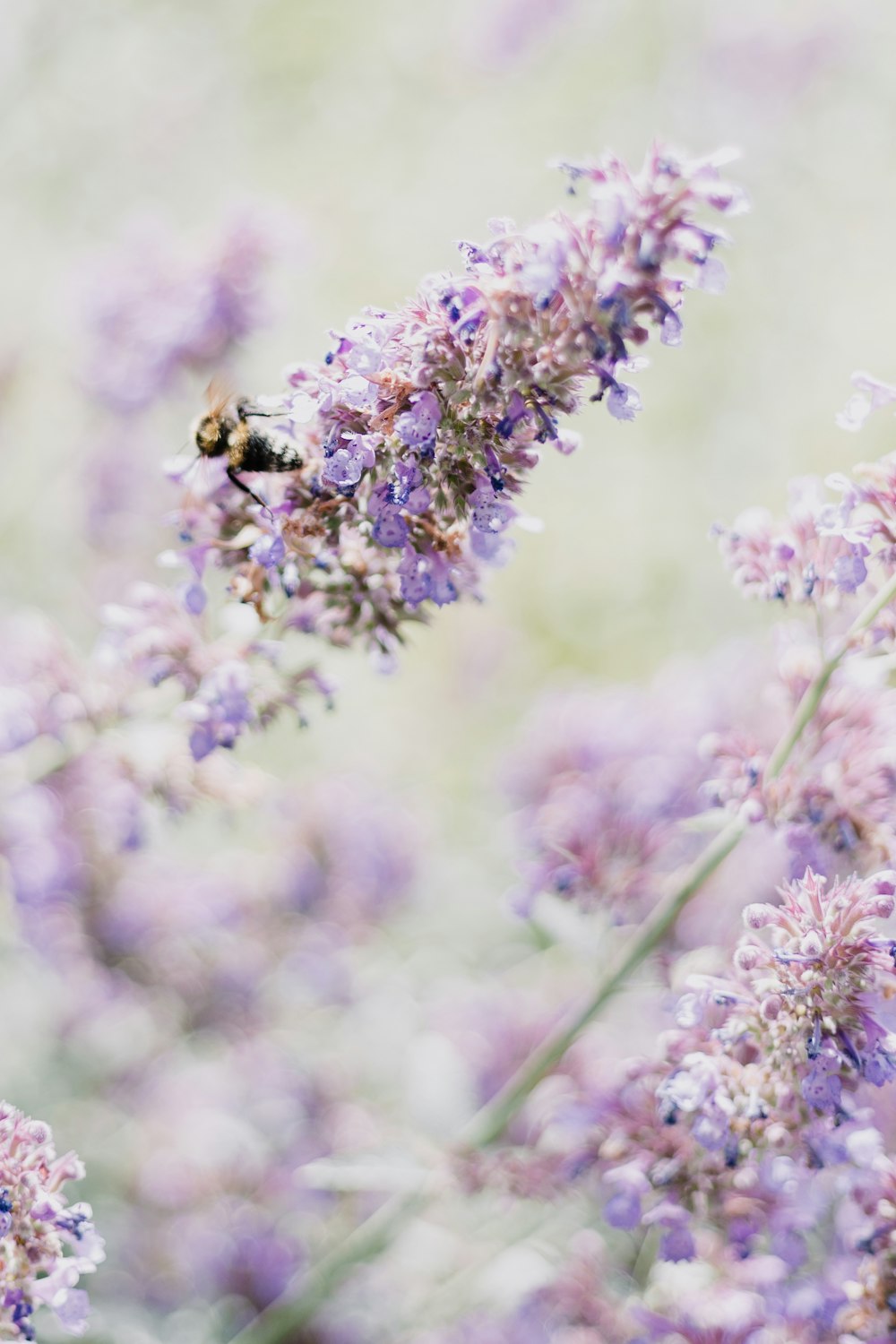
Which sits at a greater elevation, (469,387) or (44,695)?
(44,695)

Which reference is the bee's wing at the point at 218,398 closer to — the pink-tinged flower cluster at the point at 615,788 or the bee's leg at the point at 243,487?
the bee's leg at the point at 243,487

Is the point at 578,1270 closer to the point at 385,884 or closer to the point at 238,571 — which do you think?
the point at 385,884

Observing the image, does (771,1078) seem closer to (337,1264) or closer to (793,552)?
(793,552)

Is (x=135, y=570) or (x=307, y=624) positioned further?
(x=135, y=570)

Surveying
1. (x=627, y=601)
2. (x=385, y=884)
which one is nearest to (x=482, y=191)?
(x=627, y=601)

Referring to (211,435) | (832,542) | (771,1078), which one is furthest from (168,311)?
(771,1078)
